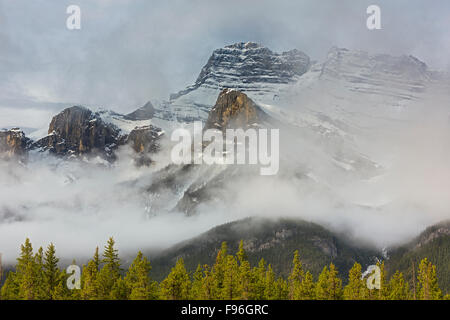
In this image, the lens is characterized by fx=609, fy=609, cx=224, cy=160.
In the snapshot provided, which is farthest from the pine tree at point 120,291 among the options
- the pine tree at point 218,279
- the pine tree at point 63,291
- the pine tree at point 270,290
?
the pine tree at point 270,290

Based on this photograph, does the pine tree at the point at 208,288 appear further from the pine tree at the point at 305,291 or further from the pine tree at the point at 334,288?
the pine tree at the point at 334,288

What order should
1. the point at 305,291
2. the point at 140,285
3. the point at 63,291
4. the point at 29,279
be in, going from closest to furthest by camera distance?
the point at 29,279
the point at 140,285
the point at 63,291
the point at 305,291

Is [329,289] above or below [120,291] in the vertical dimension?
below

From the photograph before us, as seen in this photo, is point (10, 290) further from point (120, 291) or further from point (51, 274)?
point (120, 291)

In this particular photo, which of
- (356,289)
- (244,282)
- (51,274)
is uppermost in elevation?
(51,274)

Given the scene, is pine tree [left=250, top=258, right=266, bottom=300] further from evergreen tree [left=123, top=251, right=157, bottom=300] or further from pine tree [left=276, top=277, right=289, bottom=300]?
evergreen tree [left=123, top=251, right=157, bottom=300]

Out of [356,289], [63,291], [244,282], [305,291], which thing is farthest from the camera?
[356,289]

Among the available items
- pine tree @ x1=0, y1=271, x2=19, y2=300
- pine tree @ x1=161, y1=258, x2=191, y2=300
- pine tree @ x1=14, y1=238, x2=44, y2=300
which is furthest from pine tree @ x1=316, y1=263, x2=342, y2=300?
pine tree @ x1=0, y1=271, x2=19, y2=300

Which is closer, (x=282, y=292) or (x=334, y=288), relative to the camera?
(x=334, y=288)

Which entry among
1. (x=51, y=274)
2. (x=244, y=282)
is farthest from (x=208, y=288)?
(x=51, y=274)

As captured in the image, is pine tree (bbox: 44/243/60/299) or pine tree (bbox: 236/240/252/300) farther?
pine tree (bbox: 236/240/252/300)
